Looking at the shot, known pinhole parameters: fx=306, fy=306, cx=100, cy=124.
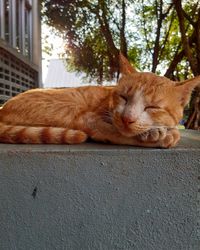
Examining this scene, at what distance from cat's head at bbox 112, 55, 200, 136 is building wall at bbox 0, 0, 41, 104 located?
243cm

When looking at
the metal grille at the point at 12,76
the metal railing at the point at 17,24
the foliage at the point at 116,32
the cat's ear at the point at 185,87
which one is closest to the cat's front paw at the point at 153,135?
the cat's ear at the point at 185,87

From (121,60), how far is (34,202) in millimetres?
860

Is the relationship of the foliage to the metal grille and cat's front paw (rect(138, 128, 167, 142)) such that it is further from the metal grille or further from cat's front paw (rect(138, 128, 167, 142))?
cat's front paw (rect(138, 128, 167, 142))

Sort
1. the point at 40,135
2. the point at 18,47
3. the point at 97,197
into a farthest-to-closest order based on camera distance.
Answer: the point at 18,47, the point at 40,135, the point at 97,197

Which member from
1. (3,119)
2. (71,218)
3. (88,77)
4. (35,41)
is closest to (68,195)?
(71,218)

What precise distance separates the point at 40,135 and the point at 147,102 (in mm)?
498

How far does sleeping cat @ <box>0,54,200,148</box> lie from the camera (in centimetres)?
132

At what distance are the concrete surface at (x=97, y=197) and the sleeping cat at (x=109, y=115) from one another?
0.27ft

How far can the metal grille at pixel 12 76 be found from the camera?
3684 millimetres

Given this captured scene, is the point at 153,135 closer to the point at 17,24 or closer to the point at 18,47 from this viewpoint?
the point at 18,47

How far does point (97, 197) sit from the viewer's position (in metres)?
1.26

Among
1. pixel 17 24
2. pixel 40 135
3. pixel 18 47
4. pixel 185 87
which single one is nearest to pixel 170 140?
pixel 185 87

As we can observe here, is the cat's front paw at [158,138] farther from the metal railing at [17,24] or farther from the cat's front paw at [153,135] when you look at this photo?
the metal railing at [17,24]

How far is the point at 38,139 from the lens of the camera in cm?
137
